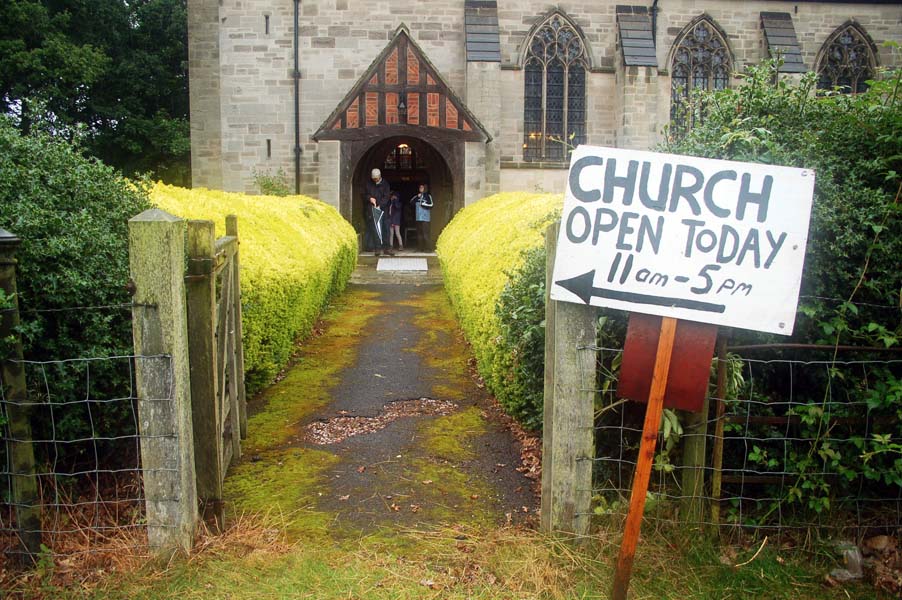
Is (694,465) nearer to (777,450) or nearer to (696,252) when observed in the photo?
(777,450)

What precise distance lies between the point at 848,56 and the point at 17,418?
2437 cm

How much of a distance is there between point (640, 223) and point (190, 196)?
6.63 metres

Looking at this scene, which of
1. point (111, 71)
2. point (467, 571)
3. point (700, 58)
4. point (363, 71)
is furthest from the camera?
point (111, 71)

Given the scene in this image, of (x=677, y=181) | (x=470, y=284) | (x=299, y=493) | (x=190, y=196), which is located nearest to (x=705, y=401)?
(x=677, y=181)

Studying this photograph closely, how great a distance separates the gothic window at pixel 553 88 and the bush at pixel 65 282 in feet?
58.3

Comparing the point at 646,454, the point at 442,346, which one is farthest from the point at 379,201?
the point at 646,454

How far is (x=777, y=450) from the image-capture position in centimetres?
396

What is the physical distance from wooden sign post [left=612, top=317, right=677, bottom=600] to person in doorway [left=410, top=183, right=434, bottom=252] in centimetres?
1649

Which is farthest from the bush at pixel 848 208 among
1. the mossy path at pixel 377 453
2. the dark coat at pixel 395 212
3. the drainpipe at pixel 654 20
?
the drainpipe at pixel 654 20

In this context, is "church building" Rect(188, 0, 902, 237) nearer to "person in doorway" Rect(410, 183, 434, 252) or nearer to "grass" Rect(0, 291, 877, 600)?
"person in doorway" Rect(410, 183, 434, 252)

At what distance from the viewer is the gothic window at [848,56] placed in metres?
21.9

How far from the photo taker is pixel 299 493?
4559 millimetres

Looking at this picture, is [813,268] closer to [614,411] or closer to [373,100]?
[614,411]

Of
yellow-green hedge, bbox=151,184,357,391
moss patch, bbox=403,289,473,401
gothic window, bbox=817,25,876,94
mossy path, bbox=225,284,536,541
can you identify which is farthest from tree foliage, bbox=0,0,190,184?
mossy path, bbox=225,284,536,541
